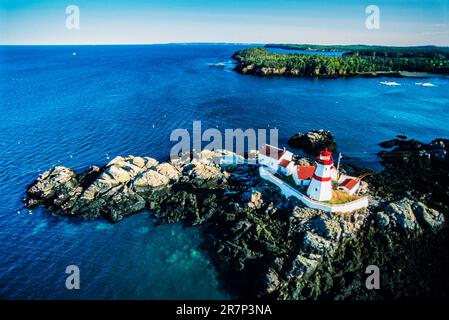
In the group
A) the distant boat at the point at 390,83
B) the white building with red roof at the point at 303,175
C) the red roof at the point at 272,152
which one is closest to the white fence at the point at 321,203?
the white building with red roof at the point at 303,175

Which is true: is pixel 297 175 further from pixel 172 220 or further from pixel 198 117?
pixel 198 117

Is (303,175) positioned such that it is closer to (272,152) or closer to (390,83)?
(272,152)

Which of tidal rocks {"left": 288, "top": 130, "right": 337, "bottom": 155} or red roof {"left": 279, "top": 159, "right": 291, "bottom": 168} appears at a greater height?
tidal rocks {"left": 288, "top": 130, "right": 337, "bottom": 155}

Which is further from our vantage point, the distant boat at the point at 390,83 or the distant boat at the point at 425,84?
the distant boat at the point at 390,83

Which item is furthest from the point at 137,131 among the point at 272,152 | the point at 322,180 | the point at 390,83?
the point at 390,83

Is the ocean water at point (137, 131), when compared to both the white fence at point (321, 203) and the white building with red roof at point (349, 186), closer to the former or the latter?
the white fence at point (321, 203)

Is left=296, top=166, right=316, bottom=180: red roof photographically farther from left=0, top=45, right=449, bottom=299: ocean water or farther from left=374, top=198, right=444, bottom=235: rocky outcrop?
left=0, top=45, right=449, bottom=299: ocean water

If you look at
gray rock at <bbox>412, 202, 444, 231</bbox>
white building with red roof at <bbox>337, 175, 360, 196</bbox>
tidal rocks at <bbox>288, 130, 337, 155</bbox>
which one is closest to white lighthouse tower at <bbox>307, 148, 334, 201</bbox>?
white building with red roof at <bbox>337, 175, 360, 196</bbox>
